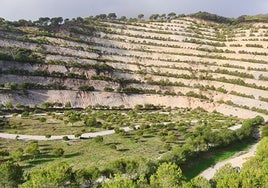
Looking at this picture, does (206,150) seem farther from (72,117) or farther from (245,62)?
(245,62)

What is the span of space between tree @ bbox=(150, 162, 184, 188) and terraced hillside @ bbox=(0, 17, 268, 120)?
68082 millimetres

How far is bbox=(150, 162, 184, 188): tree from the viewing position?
50.3 m

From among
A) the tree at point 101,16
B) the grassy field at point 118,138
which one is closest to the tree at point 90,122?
the grassy field at point 118,138

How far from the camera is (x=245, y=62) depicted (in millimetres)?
145750

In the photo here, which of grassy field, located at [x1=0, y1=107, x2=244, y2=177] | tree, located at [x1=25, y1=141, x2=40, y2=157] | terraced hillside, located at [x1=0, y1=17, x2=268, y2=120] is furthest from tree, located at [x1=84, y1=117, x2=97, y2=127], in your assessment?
tree, located at [x1=25, y1=141, x2=40, y2=157]

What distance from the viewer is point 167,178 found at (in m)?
50.8

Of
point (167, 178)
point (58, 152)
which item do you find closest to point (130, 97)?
point (58, 152)

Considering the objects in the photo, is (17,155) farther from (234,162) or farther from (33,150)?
(234,162)

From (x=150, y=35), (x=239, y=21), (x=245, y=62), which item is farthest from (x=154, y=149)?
(x=239, y=21)

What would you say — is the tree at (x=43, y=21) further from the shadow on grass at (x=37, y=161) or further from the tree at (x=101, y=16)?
the shadow on grass at (x=37, y=161)

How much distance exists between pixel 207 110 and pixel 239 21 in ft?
259

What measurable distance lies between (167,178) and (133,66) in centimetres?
9974

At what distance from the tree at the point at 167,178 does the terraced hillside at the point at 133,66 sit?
68.1 m

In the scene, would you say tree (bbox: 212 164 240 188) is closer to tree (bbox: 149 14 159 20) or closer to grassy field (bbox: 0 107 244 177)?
grassy field (bbox: 0 107 244 177)
